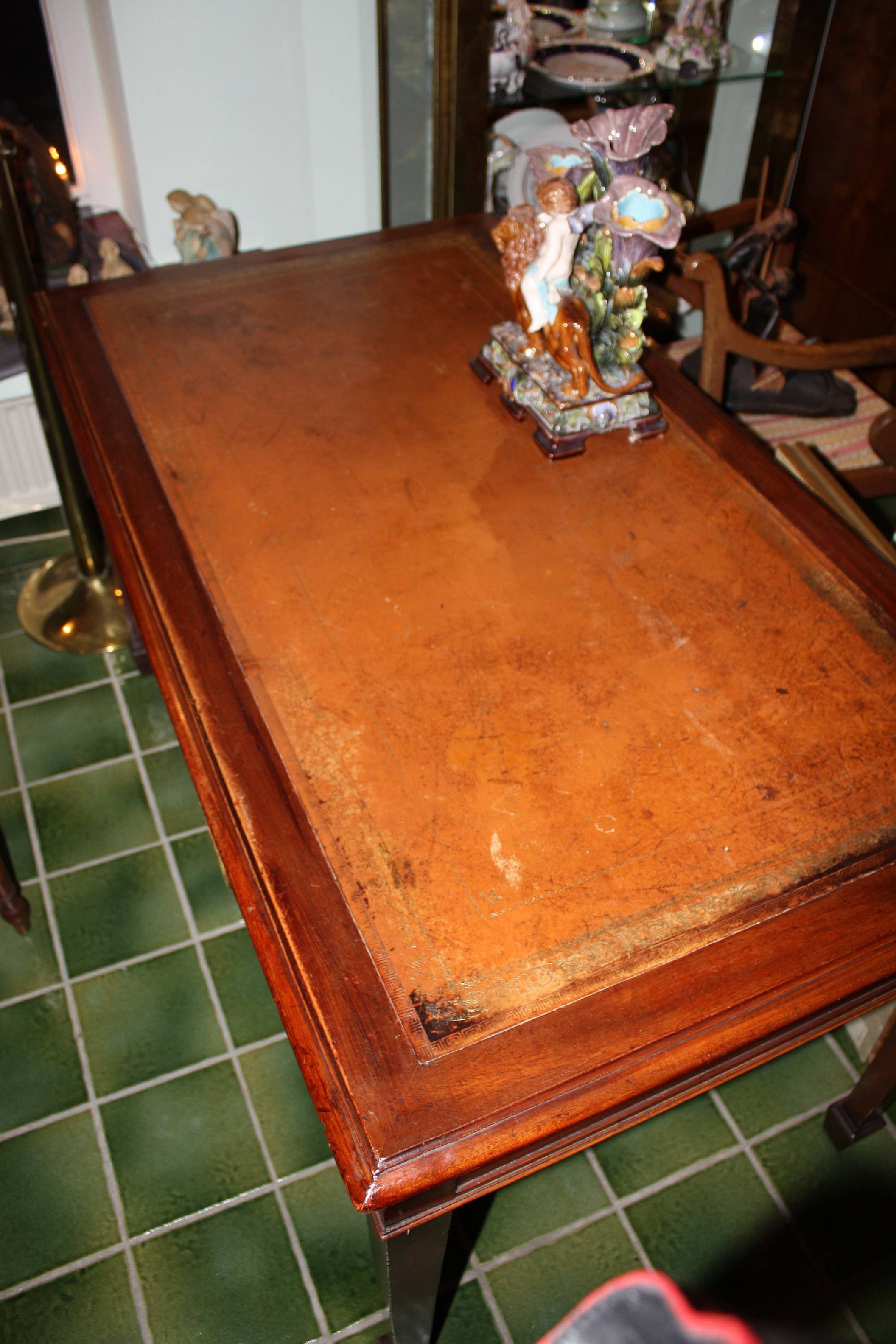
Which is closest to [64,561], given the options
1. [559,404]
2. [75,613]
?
[75,613]

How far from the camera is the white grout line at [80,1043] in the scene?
167 cm

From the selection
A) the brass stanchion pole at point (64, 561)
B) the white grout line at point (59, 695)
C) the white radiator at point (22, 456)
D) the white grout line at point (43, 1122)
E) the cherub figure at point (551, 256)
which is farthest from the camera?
the white radiator at point (22, 456)

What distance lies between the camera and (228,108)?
8.52 ft

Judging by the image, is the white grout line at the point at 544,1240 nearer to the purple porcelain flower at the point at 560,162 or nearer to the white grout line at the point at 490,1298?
the white grout line at the point at 490,1298

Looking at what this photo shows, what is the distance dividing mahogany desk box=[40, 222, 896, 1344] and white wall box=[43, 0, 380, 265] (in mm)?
892

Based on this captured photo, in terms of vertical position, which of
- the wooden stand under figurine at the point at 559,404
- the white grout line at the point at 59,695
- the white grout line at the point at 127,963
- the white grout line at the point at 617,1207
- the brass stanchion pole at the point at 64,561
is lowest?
the white grout line at the point at 617,1207

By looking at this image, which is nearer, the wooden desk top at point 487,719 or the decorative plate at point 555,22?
the wooden desk top at point 487,719

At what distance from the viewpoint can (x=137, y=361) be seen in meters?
1.91

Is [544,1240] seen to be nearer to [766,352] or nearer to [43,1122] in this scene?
[43,1122]

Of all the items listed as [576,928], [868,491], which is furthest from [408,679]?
[868,491]

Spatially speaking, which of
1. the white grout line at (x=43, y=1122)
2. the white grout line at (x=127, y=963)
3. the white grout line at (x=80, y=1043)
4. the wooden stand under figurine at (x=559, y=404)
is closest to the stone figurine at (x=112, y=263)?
the white grout line at (x=80, y=1043)

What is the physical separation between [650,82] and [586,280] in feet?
4.47

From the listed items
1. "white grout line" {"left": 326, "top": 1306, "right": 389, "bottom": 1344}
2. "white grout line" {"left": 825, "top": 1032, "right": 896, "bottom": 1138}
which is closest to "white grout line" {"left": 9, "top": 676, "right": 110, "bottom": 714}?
"white grout line" {"left": 326, "top": 1306, "right": 389, "bottom": 1344}

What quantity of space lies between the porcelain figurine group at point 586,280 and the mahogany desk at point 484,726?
0.24 feet
